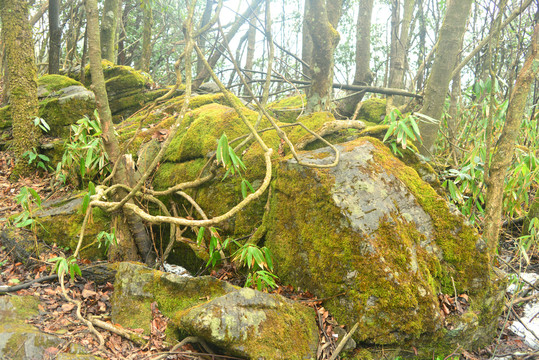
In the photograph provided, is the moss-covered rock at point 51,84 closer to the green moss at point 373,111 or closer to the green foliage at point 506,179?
the green moss at point 373,111

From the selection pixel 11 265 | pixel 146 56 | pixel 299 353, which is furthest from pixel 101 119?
pixel 146 56

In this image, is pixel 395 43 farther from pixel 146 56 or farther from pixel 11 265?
pixel 11 265

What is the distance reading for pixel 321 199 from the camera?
313 cm

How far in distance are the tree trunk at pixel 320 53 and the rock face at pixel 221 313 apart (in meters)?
2.96

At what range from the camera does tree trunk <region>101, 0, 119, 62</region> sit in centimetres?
805

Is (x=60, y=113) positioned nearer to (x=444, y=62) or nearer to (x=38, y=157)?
(x=38, y=157)

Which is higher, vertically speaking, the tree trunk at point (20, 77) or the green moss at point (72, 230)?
the tree trunk at point (20, 77)

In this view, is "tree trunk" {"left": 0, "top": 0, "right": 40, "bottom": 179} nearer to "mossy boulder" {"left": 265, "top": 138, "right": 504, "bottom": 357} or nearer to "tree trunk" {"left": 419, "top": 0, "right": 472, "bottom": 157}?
"mossy boulder" {"left": 265, "top": 138, "right": 504, "bottom": 357}

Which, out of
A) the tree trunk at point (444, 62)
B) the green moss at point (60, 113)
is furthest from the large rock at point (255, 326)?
the green moss at point (60, 113)

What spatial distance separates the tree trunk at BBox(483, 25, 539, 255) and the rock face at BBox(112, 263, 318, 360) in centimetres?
206

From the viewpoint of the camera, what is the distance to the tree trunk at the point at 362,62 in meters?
6.75

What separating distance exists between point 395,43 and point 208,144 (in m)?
5.32

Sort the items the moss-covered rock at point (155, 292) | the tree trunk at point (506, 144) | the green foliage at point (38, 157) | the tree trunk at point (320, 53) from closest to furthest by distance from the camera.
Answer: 1. the moss-covered rock at point (155, 292)
2. the tree trunk at point (506, 144)
3. the tree trunk at point (320, 53)
4. the green foliage at point (38, 157)

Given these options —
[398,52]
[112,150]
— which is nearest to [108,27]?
[112,150]
